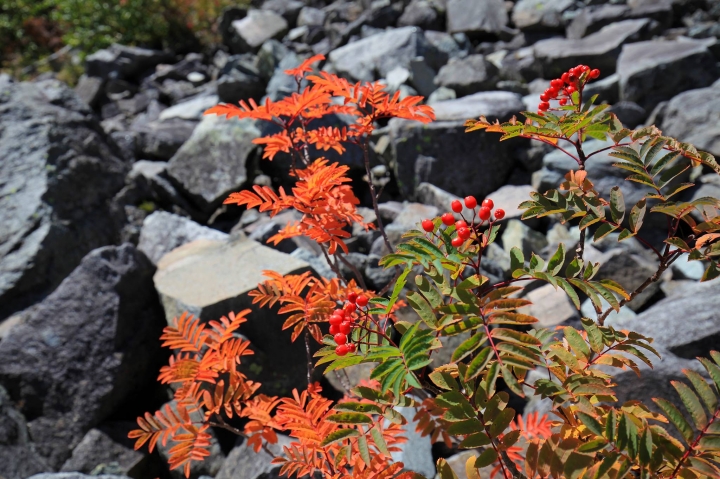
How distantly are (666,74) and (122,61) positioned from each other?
815 cm

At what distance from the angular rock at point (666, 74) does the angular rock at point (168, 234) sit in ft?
14.6

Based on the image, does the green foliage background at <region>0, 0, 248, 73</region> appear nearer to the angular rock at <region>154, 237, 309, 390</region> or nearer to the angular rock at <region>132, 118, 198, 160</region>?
the angular rock at <region>132, 118, 198, 160</region>

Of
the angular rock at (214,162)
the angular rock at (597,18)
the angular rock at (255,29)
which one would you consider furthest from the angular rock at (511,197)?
the angular rock at (255,29)

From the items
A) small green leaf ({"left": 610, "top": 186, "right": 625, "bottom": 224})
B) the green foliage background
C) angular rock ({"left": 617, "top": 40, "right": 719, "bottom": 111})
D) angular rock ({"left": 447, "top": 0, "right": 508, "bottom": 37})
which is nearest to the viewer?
small green leaf ({"left": 610, "top": 186, "right": 625, "bottom": 224})

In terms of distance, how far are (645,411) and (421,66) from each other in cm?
586

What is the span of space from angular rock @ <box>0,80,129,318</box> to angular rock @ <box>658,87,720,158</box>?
5169 mm

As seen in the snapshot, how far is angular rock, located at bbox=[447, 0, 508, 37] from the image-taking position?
7.98m

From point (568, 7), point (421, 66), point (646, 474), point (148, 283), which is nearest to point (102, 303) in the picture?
point (148, 283)

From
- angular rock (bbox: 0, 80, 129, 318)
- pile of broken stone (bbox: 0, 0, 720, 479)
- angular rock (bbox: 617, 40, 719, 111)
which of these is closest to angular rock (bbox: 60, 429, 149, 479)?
pile of broken stone (bbox: 0, 0, 720, 479)

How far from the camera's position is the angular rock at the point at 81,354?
3.45 meters

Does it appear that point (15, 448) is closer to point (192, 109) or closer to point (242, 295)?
point (242, 295)

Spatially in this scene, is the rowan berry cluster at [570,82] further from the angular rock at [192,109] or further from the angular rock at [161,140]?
the angular rock at [192,109]

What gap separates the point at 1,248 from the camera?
449 centimetres

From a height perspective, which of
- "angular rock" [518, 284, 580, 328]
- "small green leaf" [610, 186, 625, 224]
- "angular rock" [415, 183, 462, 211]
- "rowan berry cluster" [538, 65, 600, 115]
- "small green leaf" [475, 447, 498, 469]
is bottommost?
"angular rock" [518, 284, 580, 328]
